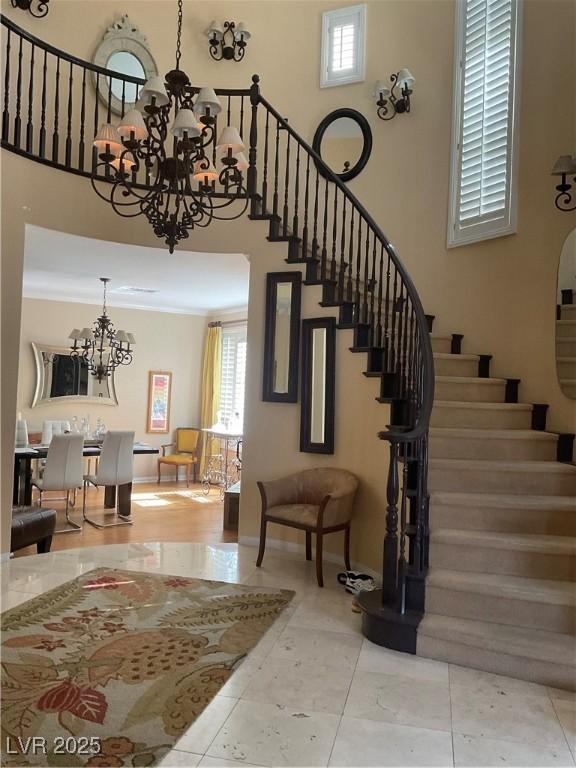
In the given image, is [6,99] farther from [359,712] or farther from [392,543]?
[359,712]

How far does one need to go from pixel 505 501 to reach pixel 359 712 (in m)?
1.60

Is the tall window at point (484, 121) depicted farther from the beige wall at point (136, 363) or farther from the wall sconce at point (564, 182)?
the beige wall at point (136, 363)

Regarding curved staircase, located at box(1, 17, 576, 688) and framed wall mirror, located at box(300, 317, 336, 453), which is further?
framed wall mirror, located at box(300, 317, 336, 453)

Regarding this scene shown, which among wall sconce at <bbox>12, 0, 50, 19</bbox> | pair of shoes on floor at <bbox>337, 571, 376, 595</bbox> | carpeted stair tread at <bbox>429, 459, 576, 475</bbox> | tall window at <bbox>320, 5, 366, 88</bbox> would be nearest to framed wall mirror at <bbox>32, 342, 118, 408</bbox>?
wall sconce at <bbox>12, 0, 50, 19</bbox>

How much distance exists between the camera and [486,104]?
16.2ft

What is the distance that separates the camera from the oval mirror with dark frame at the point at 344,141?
221 inches

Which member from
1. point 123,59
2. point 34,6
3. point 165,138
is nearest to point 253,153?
point 165,138

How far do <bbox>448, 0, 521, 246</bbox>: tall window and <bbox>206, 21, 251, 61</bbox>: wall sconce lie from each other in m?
2.13

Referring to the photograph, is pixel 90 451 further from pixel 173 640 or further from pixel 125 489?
pixel 173 640

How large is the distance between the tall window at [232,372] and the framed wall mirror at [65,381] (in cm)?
181

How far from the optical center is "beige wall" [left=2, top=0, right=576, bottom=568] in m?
4.42

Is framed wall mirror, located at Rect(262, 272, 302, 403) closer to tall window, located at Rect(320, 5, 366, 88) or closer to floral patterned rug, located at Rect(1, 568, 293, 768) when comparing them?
floral patterned rug, located at Rect(1, 568, 293, 768)

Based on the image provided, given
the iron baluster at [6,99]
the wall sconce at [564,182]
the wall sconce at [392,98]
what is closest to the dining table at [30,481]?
the iron baluster at [6,99]

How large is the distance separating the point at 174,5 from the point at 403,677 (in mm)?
6526
